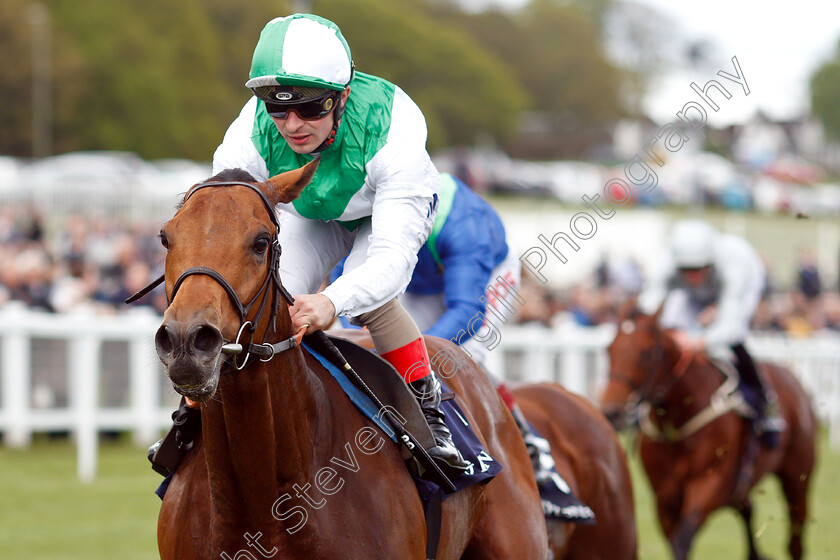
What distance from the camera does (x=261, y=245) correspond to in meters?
2.86

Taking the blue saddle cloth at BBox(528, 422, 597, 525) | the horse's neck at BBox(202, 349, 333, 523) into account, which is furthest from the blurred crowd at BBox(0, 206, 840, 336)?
the horse's neck at BBox(202, 349, 333, 523)

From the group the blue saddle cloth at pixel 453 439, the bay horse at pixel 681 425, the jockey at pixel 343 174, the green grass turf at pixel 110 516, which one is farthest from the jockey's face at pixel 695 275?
the jockey at pixel 343 174

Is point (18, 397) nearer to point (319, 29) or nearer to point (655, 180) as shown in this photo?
point (655, 180)

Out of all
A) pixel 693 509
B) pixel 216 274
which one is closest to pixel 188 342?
pixel 216 274

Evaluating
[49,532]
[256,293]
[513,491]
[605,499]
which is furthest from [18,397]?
[256,293]

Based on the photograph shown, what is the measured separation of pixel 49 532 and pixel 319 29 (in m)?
5.14

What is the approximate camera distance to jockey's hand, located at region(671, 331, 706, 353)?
7910mm

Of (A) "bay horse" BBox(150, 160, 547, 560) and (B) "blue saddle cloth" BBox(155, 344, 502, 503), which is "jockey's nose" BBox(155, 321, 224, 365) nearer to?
(A) "bay horse" BBox(150, 160, 547, 560)

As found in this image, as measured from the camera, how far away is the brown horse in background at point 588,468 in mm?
5602

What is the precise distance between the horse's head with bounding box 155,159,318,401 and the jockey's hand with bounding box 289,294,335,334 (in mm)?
35

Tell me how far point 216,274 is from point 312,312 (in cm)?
45

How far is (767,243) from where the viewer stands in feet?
89.4

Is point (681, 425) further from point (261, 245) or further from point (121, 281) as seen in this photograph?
point (121, 281)

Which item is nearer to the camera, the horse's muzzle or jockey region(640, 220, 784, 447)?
the horse's muzzle
